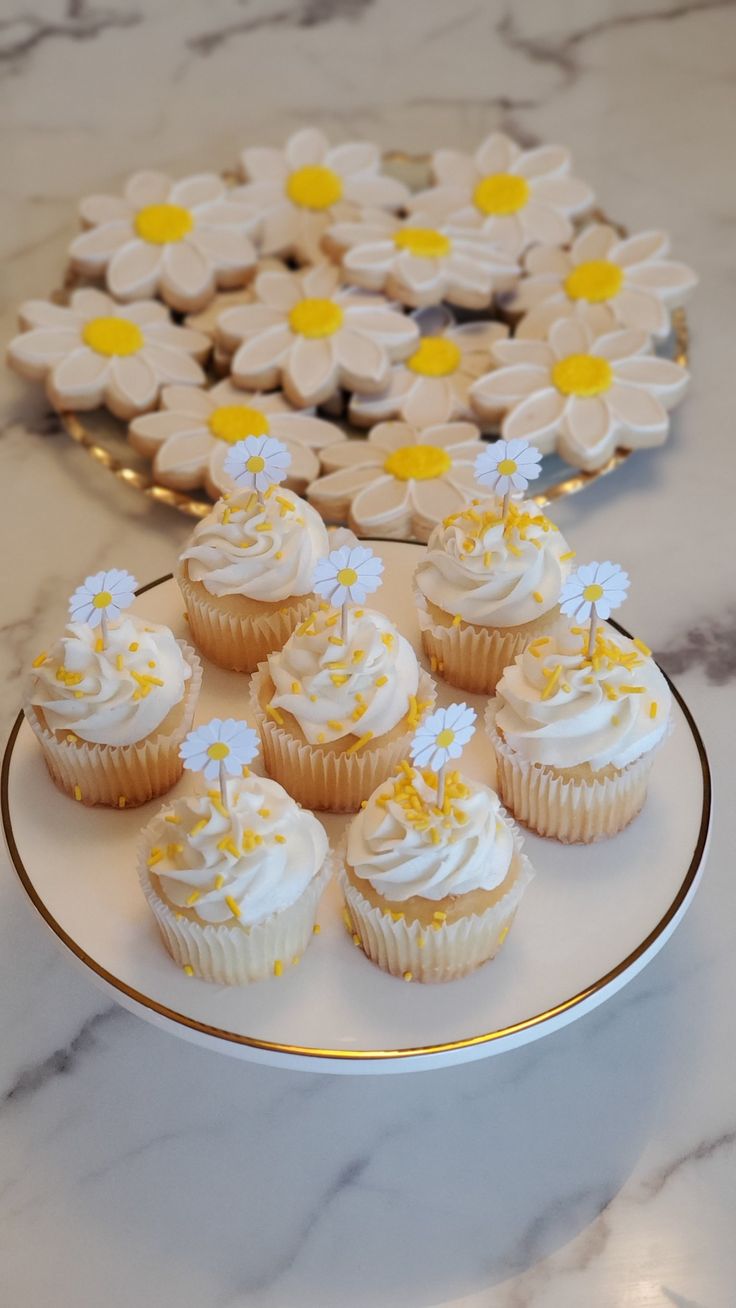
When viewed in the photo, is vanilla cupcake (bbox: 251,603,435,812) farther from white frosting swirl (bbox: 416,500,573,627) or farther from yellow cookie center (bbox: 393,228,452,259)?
yellow cookie center (bbox: 393,228,452,259)

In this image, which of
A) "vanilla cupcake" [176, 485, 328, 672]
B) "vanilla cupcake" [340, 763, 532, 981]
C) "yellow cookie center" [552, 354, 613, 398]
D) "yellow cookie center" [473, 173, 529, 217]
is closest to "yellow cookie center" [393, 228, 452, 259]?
"yellow cookie center" [473, 173, 529, 217]

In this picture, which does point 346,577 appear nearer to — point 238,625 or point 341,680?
point 341,680

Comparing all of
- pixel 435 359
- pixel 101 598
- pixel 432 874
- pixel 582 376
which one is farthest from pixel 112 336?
pixel 432 874

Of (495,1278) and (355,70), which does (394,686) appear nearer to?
(495,1278)

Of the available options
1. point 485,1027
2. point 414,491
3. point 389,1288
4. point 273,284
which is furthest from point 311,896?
point 273,284

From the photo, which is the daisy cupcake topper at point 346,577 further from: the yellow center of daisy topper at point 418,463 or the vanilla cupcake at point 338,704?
the yellow center of daisy topper at point 418,463

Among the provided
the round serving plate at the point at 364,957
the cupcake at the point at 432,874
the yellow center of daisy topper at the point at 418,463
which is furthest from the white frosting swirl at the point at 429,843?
the yellow center of daisy topper at the point at 418,463
